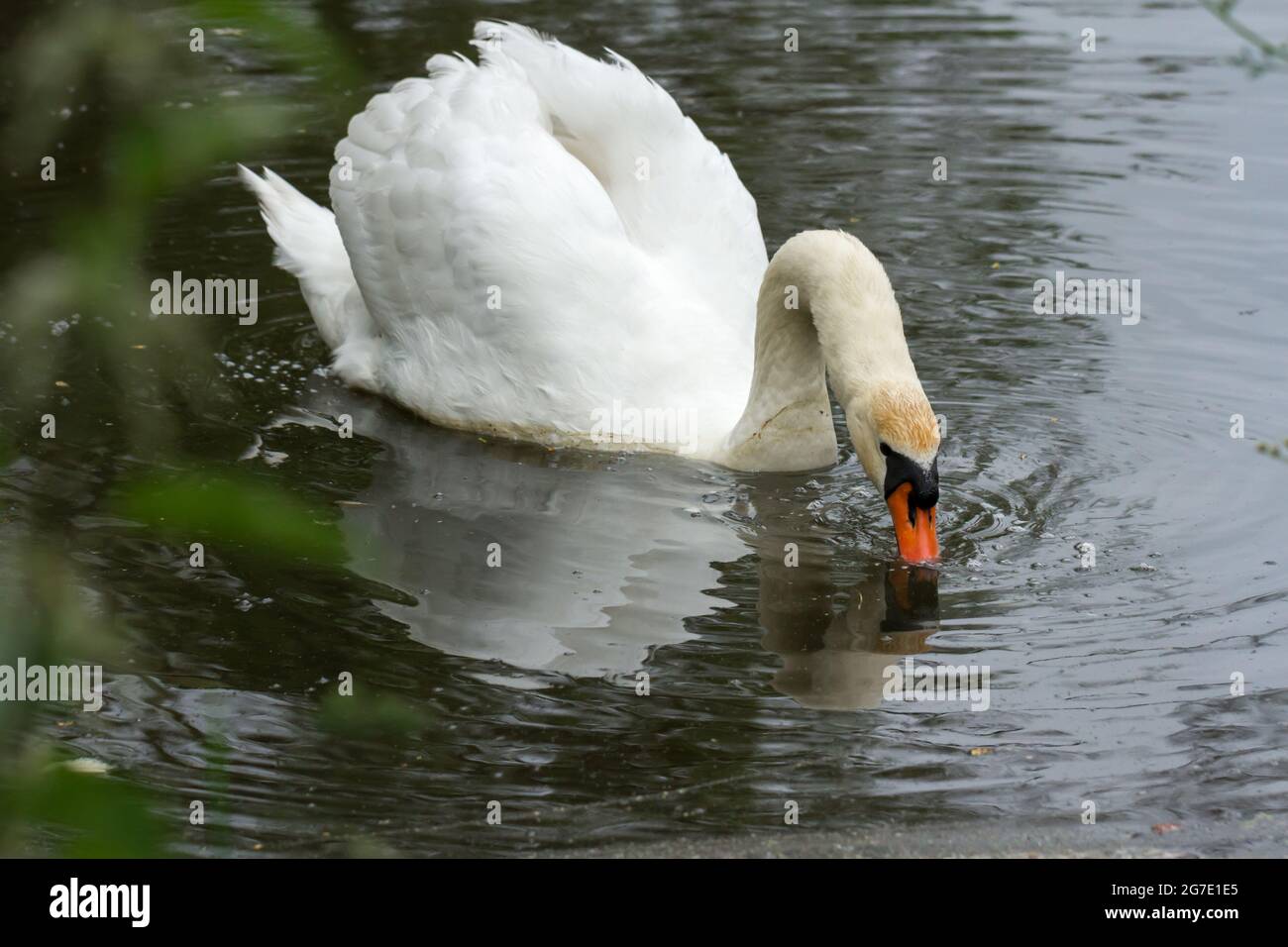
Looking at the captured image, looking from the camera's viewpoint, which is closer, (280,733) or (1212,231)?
(280,733)

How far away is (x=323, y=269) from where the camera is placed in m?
8.67

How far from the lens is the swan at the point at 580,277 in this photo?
707cm

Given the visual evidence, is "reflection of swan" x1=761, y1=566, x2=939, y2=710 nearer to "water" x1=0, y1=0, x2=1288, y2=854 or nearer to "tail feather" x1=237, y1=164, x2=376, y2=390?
"water" x1=0, y1=0, x2=1288, y2=854

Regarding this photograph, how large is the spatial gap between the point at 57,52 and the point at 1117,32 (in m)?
13.2

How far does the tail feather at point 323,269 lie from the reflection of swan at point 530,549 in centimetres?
45

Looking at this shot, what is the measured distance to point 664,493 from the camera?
→ 276 inches

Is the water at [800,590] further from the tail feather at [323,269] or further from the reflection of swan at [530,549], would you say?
the tail feather at [323,269]

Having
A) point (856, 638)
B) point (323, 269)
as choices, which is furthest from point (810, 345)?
point (323, 269)

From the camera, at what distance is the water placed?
4.64 metres

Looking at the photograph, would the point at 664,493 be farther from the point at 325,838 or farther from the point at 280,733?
the point at 325,838

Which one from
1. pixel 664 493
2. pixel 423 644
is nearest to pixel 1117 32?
pixel 664 493

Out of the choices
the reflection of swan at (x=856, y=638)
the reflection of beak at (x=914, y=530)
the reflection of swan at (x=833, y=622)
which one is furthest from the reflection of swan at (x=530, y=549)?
the reflection of beak at (x=914, y=530)

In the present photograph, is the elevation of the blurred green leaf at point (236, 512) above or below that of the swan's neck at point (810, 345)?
below

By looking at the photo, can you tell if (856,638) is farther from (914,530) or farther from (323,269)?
(323,269)
